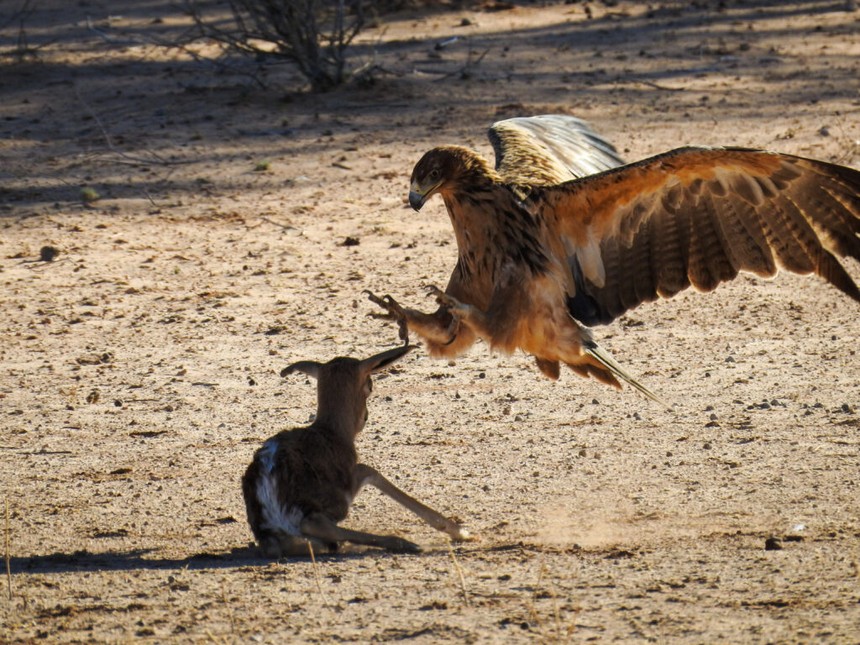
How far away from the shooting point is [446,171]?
6.99m

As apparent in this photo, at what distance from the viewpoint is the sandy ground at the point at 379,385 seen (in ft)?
18.0

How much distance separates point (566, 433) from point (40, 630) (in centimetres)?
320

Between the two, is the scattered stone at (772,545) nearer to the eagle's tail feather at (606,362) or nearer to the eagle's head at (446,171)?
the eagle's tail feather at (606,362)

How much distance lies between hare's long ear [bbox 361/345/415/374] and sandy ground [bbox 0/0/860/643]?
0.67 meters

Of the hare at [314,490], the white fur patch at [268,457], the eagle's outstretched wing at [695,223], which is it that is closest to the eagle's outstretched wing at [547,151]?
the eagle's outstretched wing at [695,223]

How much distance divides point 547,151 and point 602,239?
4.41ft

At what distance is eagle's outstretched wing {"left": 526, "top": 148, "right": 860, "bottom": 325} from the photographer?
6426 millimetres

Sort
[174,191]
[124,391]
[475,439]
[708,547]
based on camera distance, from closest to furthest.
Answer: [708,547] < [475,439] < [124,391] < [174,191]

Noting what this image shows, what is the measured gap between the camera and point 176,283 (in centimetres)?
998

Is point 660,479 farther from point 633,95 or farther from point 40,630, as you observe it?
point 633,95

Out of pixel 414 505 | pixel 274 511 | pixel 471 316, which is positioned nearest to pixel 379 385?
pixel 471 316

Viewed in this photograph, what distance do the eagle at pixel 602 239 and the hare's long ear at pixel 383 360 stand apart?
0.89 ft

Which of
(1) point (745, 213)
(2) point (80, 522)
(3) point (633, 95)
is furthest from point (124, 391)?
(3) point (633, 95)

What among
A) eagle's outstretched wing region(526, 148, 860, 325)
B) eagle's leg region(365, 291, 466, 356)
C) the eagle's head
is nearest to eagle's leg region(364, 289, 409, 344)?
eagle's leg region(365, 291, 466, 356)
